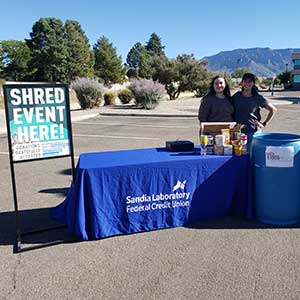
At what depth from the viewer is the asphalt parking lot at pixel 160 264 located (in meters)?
3.09

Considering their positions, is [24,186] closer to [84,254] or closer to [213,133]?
[84,254]

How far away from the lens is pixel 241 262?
356 centimetres

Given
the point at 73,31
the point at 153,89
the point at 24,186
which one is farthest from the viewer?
the point at 73,31

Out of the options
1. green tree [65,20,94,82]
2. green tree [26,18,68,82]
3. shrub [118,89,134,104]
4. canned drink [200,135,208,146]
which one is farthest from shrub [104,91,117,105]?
green tree [26,18,68,82]

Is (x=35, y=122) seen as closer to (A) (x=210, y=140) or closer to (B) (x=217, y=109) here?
(A) (x=210, y=140)

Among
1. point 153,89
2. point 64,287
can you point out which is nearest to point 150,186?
point 64,287

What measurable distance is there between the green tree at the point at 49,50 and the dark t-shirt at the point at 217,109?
66074mm

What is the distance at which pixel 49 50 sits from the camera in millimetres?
69000

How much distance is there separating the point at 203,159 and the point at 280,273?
1.52 meters

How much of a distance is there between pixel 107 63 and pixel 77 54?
6716 millimetres

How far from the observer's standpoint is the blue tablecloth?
4.01 m

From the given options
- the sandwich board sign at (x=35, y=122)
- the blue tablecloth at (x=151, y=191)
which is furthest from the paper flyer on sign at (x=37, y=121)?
the blue tablecloth at (x=151, y=191)

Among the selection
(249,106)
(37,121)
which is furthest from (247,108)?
(37,121)

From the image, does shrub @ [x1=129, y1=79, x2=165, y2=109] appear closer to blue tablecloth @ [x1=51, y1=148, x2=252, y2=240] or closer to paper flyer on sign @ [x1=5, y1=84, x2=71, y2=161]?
blue tablecloth @ [x1=51, y1=148, x2=252, y2=240]
